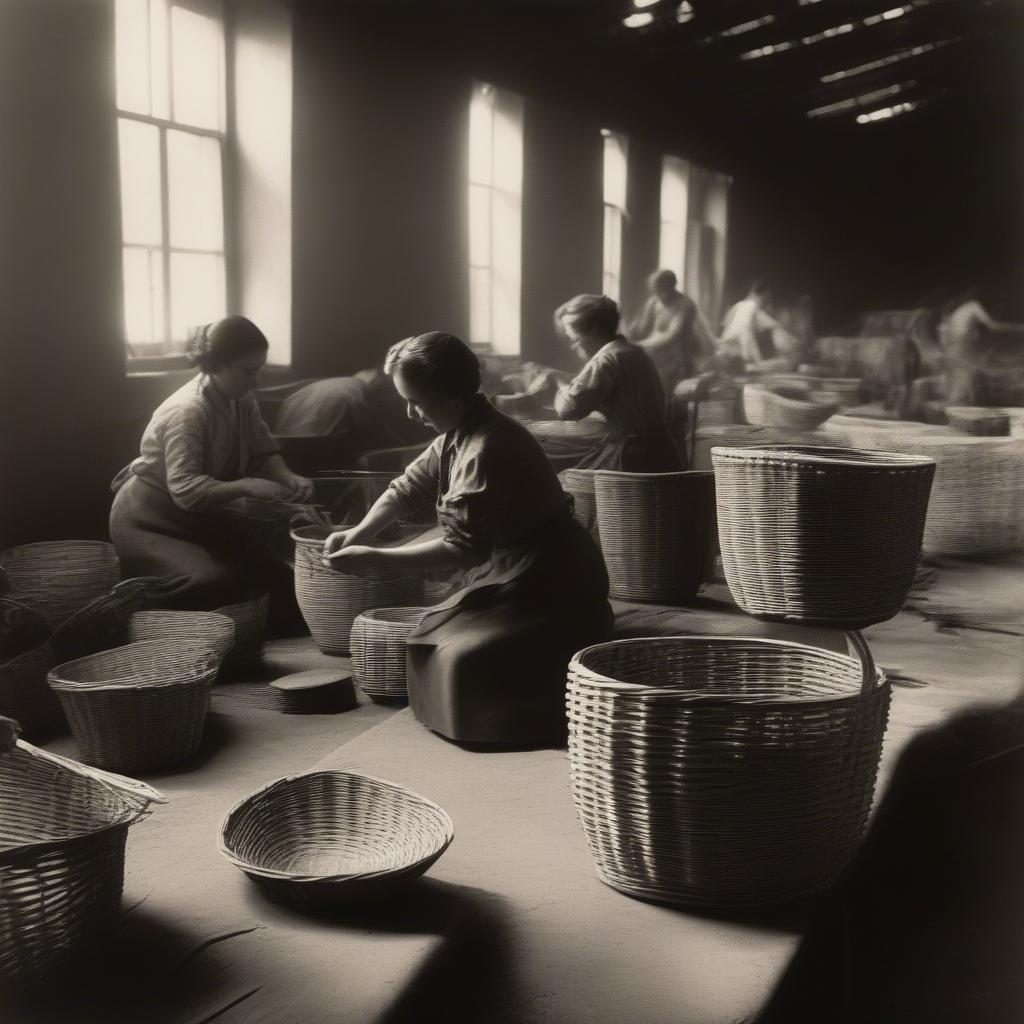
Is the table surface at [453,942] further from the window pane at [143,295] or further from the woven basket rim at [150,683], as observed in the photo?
the window pane at [143,295]

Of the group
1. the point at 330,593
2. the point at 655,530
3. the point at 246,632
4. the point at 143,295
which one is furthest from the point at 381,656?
the point at 143,295

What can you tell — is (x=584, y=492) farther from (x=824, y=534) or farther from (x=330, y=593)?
(x=824, y=534)

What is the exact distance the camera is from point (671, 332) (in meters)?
4.75

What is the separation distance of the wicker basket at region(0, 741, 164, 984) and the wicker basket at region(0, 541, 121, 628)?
1089 millimetres

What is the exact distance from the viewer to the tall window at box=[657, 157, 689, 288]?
461cm

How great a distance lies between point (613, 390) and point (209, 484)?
1.60 meters

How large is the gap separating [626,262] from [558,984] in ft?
10.2

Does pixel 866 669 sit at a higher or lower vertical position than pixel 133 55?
lower

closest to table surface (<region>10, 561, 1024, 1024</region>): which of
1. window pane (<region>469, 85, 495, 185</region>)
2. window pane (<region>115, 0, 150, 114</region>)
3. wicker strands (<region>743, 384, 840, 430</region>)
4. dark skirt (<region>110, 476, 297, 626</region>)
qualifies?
dark skirt (<region>110, 476, 297, 626</region>)

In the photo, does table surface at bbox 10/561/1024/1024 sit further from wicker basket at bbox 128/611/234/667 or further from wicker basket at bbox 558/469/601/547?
wicker basket at bbox 558/469/601/547

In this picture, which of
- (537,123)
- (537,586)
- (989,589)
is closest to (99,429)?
(537,586)

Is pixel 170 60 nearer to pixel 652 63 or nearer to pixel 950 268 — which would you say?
pixel 652 63

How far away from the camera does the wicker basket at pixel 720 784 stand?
7.61ft

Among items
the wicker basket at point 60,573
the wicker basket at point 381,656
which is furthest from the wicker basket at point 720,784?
the wicker basket at point 60,573
